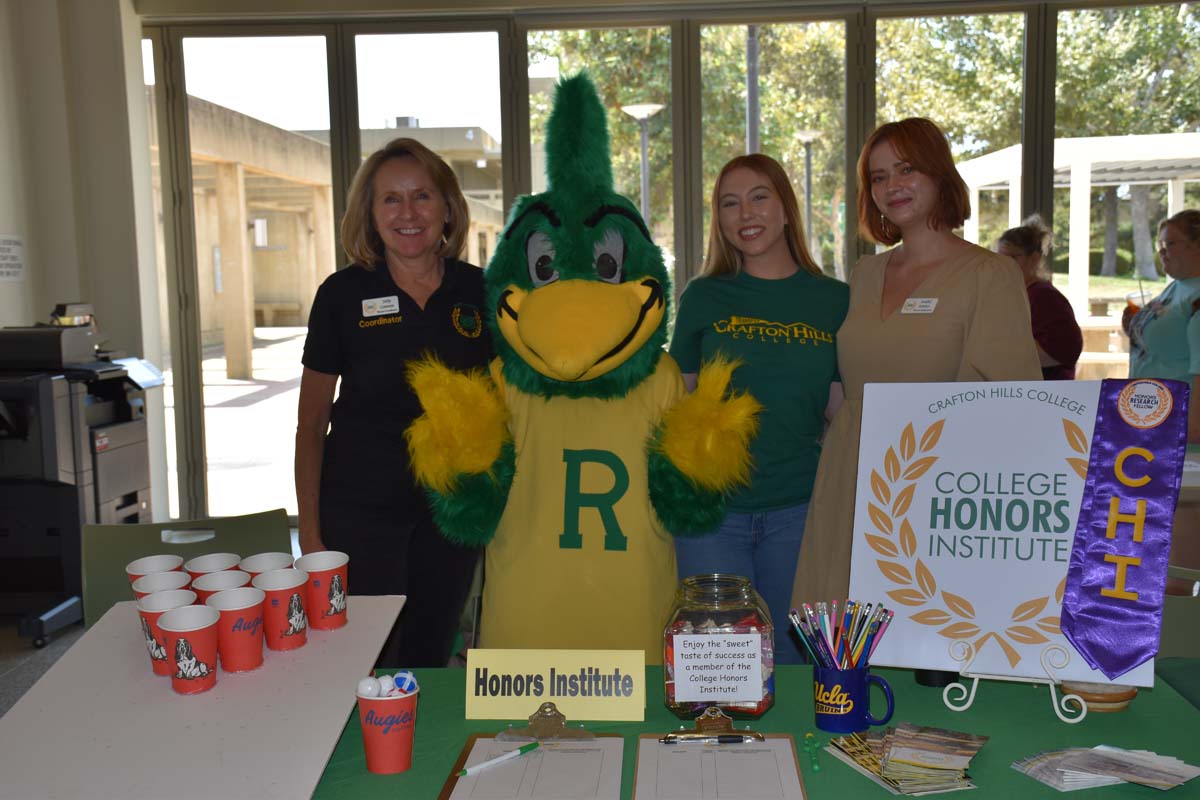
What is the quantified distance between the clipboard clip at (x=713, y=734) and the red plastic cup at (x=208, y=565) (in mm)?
705

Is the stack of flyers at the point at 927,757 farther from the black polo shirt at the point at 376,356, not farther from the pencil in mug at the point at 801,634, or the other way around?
the black polo shirt at the point at 376,356

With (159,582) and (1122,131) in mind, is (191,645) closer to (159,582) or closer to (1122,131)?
(159,582)

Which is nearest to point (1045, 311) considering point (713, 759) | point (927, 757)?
point (927, 757)

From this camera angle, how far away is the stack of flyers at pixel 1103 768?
1158 mm

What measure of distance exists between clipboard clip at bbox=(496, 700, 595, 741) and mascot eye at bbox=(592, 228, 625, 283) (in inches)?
30.0

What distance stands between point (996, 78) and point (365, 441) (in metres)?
4.06

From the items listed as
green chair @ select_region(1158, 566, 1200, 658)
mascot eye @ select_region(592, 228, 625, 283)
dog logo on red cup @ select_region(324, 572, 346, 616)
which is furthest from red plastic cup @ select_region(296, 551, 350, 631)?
green chair @ select_region(1158, 566, 1200, 658)

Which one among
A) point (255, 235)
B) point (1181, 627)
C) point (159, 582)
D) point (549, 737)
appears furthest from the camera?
point (255, 235)

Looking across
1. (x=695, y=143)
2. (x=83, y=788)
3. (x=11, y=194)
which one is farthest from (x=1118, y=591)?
(x=11, y=194)

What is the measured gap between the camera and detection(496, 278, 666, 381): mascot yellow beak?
5.15 ft

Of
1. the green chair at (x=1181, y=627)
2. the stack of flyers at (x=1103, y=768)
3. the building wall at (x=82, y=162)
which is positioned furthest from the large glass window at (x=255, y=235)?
the stack of flyers at (x=1103, y=768)

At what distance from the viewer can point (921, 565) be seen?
143 cm

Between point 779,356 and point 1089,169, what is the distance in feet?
12.1

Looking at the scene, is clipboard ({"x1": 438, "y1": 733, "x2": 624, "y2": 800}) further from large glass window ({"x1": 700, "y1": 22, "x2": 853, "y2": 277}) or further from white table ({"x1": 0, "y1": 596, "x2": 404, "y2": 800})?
large glass window ({"x1": 700, "y1": 22, "x2": 853, "y2": 277})
